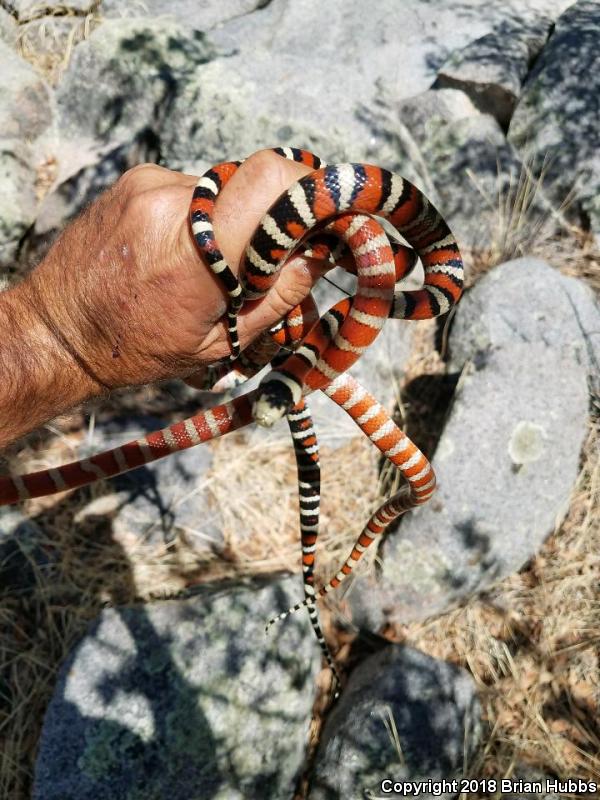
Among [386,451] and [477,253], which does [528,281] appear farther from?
[386,451]

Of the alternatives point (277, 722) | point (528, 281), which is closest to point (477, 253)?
point (528, 281)

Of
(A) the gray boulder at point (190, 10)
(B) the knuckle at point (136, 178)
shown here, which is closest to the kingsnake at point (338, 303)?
(B) the knuckle at point (136, 178)

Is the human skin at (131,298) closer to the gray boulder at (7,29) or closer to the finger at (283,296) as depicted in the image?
the finger at (283,296)

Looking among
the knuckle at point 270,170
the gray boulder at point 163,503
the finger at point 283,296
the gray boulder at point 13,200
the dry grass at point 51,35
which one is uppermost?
the knuckle at point 270,170

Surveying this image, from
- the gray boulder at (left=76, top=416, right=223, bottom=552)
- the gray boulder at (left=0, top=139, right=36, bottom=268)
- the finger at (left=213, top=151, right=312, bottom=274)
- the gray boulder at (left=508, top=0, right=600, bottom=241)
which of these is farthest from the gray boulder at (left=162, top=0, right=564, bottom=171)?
the finger at (left=213, top=151, right=312, bottom=274)

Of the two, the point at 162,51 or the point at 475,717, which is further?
the point at 162,51
